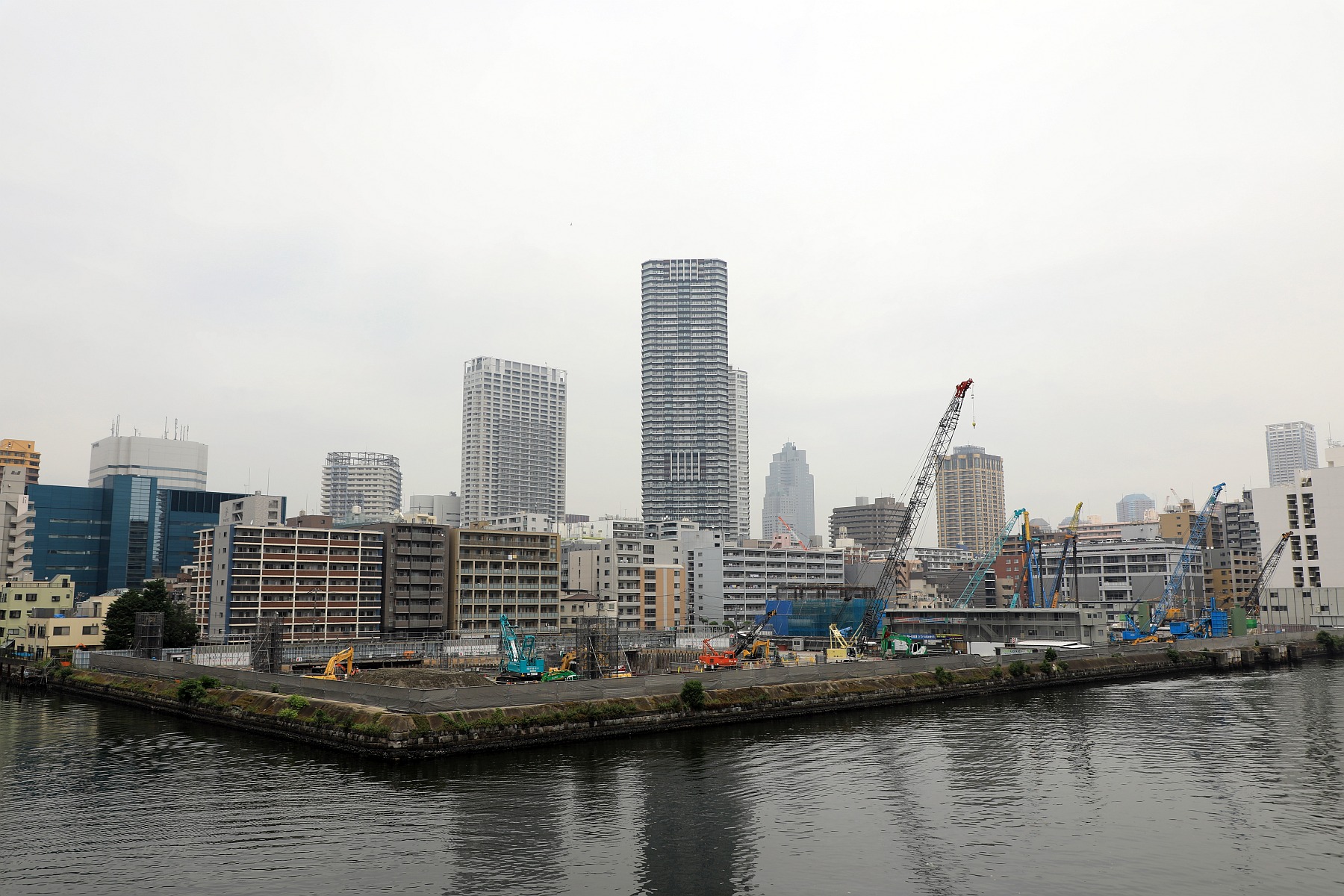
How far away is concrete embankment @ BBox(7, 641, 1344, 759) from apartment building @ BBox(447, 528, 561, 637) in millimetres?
50145

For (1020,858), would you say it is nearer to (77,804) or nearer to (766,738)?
(766,738)

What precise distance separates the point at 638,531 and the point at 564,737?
14809cm

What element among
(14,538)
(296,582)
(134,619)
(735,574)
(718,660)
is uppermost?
(14,538)

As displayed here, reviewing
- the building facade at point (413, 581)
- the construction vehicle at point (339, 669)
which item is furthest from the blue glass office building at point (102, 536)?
the construction vehicle at point (339, 669)

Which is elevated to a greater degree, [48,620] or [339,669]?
[48,620]

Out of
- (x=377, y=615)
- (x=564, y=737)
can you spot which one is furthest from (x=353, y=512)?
(x=564, y=737)

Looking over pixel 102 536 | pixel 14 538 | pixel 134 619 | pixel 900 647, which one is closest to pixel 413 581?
pixel 134 619

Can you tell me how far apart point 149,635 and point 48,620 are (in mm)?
35349

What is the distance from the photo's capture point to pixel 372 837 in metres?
31.3

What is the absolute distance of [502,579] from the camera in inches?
5037

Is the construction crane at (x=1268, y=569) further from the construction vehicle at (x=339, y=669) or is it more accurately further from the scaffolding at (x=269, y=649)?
the scaffolding at (x=269, y=649)

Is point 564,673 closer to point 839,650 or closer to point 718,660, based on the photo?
point 718,660

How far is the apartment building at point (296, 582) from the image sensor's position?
372ft

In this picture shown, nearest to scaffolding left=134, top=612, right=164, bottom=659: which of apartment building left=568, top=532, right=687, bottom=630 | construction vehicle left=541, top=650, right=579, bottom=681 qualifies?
construction vehicle left=541, top=650, right=579, bottom=681
